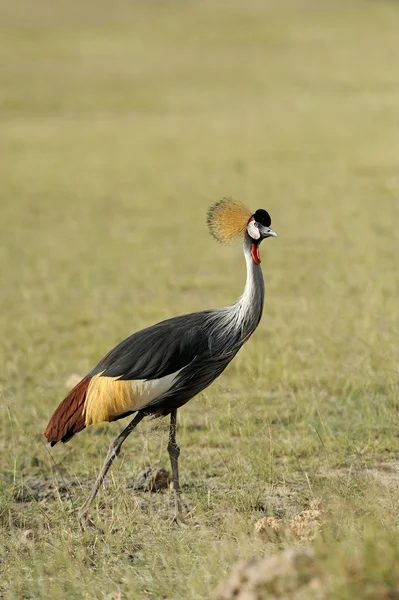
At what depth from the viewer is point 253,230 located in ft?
14.9

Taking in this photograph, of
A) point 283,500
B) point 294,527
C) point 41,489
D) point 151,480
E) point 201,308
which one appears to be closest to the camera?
point 294,527

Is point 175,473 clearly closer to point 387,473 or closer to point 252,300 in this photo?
point 252,300

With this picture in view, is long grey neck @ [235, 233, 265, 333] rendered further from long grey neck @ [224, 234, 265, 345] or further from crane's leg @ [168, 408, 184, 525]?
crane's leg @ [168, 408, 184, 525]

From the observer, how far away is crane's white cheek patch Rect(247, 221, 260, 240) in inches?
178

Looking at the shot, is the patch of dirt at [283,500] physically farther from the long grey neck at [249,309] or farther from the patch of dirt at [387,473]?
the long grey neck at [249,309]

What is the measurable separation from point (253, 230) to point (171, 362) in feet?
2.19

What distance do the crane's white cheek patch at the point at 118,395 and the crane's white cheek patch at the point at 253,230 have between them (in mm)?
666

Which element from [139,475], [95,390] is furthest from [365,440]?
[95,390]

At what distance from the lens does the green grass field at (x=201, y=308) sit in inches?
158

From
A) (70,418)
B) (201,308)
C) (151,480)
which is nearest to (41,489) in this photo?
(151,480)

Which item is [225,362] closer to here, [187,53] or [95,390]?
[95,390]

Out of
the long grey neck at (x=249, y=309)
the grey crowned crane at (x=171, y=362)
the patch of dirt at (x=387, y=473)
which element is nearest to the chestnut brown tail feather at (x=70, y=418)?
the grey crowned crane at (x=171, y=362)

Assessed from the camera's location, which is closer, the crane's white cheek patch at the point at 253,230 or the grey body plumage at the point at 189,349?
the grey body plumage at the point at 189,349

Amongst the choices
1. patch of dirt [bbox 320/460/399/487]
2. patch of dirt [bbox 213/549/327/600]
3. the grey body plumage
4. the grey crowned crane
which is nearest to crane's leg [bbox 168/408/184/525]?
the grey crowned crane
